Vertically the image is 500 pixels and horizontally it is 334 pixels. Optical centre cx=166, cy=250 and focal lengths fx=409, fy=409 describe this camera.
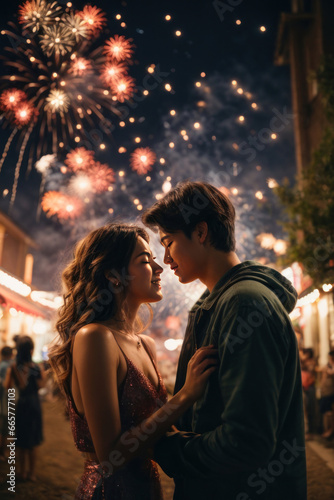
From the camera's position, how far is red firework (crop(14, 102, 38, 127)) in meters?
7.70

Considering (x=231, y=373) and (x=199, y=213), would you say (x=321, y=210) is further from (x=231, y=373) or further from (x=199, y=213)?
(x=231, y=373)

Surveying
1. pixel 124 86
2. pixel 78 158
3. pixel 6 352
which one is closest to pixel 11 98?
pixel 78 158

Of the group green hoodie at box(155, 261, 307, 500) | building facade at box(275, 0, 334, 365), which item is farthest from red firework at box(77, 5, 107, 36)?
building facade at box(275, 0, 334, 365)

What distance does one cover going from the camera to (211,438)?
5.27 feet

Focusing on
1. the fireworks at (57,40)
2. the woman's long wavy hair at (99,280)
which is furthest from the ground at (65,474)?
the fireworks at (57,40)

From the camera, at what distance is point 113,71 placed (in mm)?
8000

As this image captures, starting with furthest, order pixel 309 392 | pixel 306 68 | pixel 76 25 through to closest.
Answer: pixel 306 68 → pixel 309 392 → pixel 76 25

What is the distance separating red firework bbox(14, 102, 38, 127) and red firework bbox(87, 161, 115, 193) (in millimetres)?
1772

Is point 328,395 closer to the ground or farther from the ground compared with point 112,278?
farther from the ground

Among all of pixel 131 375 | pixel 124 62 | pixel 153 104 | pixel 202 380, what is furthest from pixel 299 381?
pixel 153 104

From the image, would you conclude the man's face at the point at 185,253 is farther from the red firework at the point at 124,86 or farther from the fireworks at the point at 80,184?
the fireworks at the point at 80,184

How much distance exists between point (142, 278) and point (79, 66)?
663 cm

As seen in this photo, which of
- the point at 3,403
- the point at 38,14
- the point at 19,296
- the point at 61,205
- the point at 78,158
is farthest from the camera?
the point at 19,296

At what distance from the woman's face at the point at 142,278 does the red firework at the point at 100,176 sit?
6.65 meters
